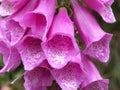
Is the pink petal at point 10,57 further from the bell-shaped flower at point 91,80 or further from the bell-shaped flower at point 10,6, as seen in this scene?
the bell-shaped flower at point 91,80

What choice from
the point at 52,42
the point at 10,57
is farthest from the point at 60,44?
the point at 10,57

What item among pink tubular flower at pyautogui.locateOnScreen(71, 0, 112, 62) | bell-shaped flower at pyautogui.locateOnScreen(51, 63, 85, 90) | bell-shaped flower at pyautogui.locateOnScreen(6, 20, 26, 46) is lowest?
bell-shaped flower at pyautogui.locateOnScreen(51, 63, 85, 90)

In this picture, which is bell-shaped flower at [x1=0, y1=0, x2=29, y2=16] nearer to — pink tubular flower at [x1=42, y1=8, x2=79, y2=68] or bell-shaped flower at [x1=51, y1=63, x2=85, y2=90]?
pink tubular flower at [x1=42, y1=8, x2=79, y2=68]

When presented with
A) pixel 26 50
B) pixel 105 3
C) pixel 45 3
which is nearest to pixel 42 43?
pixel 26 50

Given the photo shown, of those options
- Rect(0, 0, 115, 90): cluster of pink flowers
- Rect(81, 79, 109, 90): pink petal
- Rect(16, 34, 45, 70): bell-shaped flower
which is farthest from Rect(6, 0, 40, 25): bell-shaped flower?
Rect(81, 79, 109, 90): pink petal

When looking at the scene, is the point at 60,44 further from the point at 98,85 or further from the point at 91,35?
the point at 98,85

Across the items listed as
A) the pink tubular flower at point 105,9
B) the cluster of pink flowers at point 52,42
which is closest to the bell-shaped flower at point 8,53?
the cluster of pink flowers at point 52,42
